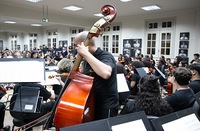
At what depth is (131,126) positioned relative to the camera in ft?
2.95

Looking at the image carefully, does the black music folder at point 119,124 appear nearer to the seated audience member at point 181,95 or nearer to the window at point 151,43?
the seated audience member at point 181,95

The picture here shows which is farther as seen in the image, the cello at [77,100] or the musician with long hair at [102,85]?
the musician with long hair at [102,85]

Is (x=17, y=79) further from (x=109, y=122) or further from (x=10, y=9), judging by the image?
(x=10, y=9)

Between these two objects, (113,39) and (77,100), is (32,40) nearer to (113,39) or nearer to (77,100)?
(113,39)

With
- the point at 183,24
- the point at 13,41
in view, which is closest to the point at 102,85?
the point at 183,24

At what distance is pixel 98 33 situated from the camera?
1373 millimetres

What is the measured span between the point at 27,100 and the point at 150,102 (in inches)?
61.0

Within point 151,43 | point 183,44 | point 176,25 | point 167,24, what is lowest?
point 183,44

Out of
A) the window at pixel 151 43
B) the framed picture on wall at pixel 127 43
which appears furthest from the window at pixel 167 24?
the framed picture on wall at pixel 127 43

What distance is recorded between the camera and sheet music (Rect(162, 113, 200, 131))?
37.7 inches

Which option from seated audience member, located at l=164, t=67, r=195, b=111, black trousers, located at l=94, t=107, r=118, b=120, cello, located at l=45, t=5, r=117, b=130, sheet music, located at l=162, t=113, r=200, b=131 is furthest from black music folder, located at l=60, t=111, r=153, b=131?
seated audience member, located at l=164, t=67, r=195, b=111

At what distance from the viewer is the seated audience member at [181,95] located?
1766mm

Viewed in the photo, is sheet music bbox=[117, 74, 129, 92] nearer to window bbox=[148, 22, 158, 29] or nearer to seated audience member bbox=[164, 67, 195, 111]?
seated audience member bbox=[164, 67, 195, 111]

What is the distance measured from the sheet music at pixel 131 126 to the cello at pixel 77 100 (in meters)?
0.43
